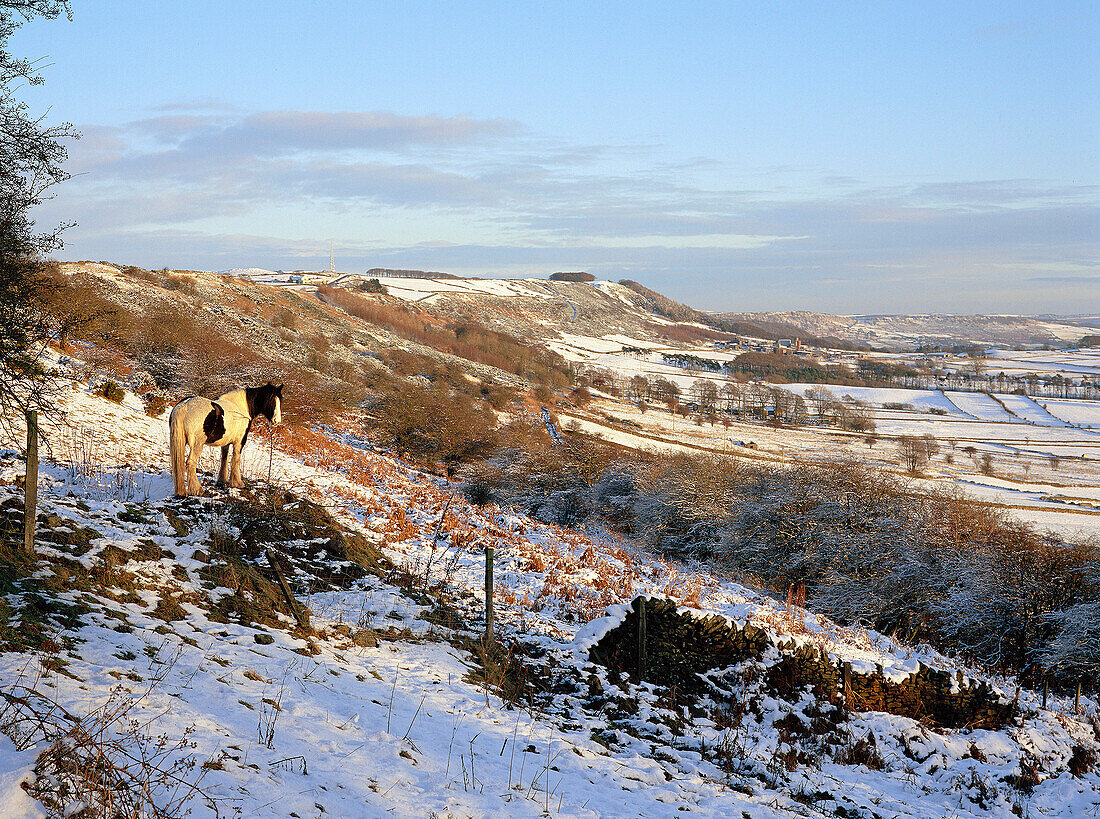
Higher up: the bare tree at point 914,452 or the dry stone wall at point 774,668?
the dry stone wall at point 774,668

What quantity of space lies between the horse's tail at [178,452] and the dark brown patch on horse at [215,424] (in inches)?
21.3

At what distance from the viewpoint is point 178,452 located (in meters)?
13.0

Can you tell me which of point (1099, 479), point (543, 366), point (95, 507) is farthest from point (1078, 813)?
point (543, 366)

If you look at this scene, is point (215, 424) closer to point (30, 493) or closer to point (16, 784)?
point (30, 493)

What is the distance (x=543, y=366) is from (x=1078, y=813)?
116 meters

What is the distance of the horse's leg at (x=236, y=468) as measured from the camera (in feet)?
46.7

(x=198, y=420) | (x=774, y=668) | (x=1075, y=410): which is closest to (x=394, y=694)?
(x=774, y=668)

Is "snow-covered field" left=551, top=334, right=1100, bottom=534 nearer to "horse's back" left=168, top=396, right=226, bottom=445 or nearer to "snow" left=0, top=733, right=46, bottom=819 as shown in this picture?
"horse's back" left=168, top=396, right=226, bottom=445

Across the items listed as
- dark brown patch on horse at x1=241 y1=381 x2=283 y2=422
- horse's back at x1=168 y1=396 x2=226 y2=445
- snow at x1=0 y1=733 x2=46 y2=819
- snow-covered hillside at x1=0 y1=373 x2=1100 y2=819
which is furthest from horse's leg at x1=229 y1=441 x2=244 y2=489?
snow at x1=0 y1=733 x2=46 y2=819

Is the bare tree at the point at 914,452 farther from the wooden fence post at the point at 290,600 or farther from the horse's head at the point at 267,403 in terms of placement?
the wooden fence post at the point at 290,600

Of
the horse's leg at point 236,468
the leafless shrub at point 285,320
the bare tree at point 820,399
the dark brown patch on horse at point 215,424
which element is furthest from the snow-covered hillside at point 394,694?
the bare tree at point 820,399

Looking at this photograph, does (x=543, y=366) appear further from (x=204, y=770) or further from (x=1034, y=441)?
(x=204, y=770)

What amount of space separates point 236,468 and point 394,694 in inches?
334

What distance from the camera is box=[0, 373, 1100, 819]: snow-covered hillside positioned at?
17.3 ft
